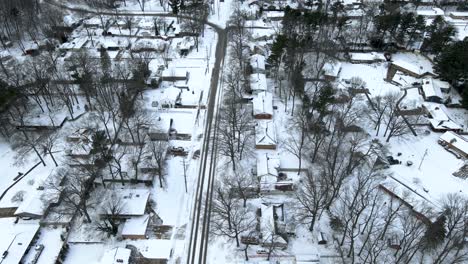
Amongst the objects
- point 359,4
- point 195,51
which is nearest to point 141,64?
point 195,51

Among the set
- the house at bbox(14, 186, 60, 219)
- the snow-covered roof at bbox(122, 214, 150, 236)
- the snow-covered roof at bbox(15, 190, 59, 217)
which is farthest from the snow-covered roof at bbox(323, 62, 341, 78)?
the snow-covered roof at bbox(15, 190, 59, 217)

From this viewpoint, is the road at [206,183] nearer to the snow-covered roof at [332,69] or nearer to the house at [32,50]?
the snow-covered roof at [332,69]

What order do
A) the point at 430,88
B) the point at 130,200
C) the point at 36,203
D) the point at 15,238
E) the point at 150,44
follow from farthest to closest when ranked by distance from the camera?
the point at 150,44 → the point at 430,88 → the point at 36,203 → the point at 130,200 → the point at 15,238

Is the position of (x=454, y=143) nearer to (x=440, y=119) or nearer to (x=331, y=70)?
(x=440, y=119)

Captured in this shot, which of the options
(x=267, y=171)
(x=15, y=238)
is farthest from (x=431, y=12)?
(x=15, y=238)

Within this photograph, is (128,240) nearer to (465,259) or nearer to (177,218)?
(177,218)

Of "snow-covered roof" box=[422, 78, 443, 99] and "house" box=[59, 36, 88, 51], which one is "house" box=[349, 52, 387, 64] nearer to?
"snow-covered roof" box=[422, 78, 443, 99]

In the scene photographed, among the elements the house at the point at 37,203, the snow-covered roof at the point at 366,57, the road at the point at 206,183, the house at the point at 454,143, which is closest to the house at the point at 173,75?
the road at the point at 206,183
